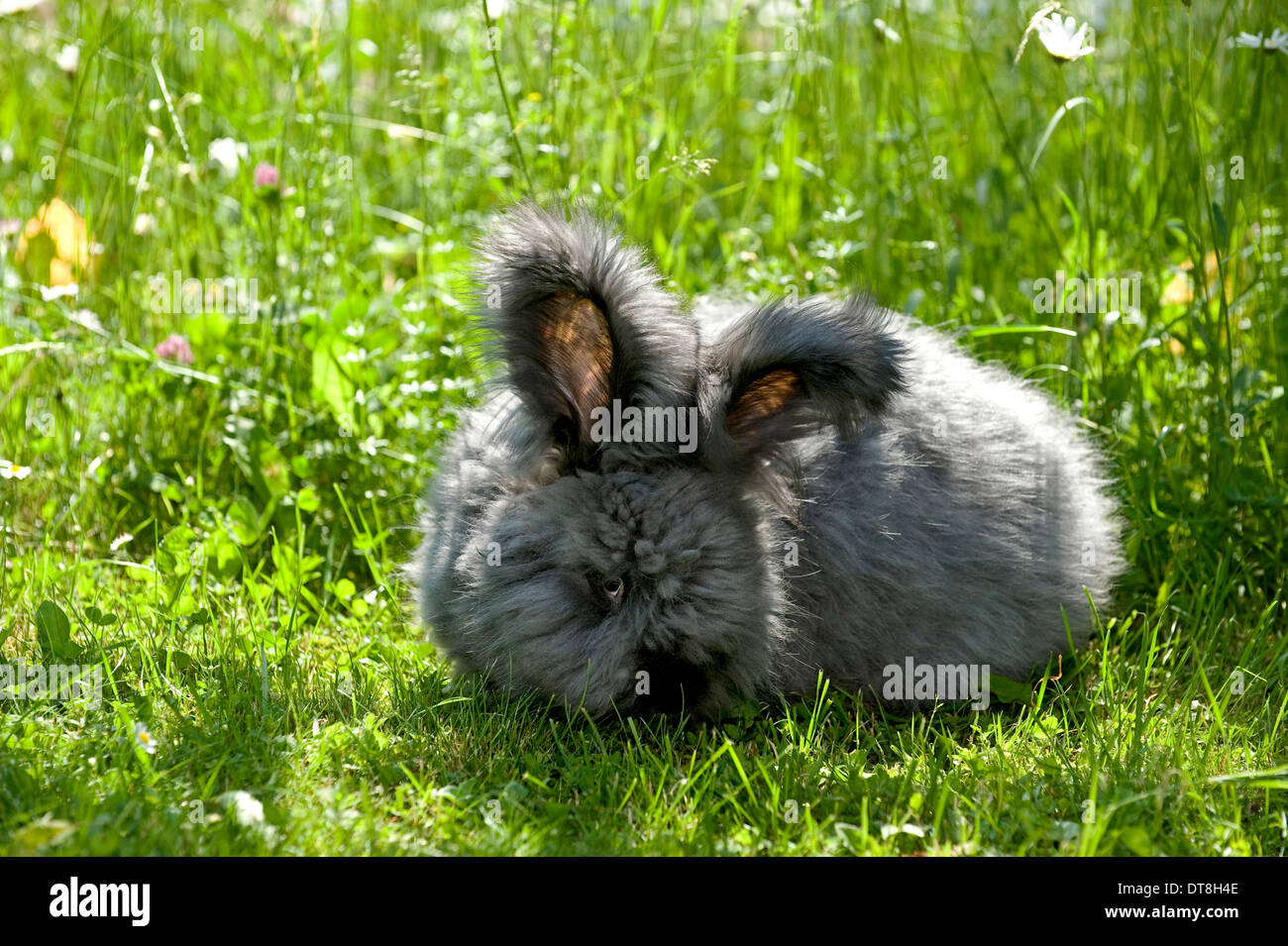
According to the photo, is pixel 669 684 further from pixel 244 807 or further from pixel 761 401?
pixel 244 807

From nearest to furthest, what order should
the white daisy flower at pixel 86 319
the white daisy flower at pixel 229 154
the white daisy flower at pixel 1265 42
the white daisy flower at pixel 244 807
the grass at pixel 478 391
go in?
the white daisy flower at pixel 244 807 → the grass at pixel 478 391 → the white daisy flower at pixel 1265 42 → the white daisy flower at pixel 86 319 → the white daisy flower at pixel 229 154

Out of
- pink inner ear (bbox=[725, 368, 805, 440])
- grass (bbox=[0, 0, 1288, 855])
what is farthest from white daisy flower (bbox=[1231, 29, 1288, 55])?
pink inner ear (bbox=[725, 368, 805, 440])

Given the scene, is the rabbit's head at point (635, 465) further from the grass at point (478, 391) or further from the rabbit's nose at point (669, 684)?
the grass at point (478, 391)

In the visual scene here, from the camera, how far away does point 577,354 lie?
9.24ft

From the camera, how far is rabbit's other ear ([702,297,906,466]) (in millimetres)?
Result: 2695

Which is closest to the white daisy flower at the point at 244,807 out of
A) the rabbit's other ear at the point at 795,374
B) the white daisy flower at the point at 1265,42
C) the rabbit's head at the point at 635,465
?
the rabbit's head at the point at 635,465

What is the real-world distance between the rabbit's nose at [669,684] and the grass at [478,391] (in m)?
0.10

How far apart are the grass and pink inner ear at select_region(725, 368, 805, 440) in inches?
27.2

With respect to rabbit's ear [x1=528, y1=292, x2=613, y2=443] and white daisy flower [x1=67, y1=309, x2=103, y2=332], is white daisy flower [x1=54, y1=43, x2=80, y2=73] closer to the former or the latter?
white daisy flower [x1=67, y1=309, x2=103, y2=332]

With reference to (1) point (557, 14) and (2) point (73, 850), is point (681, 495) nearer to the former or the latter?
(2) point (73, 850)

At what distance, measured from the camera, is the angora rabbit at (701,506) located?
8.85ft

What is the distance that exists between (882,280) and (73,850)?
3.35 metres

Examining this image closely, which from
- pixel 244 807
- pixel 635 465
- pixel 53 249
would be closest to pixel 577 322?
pixel 635 465
